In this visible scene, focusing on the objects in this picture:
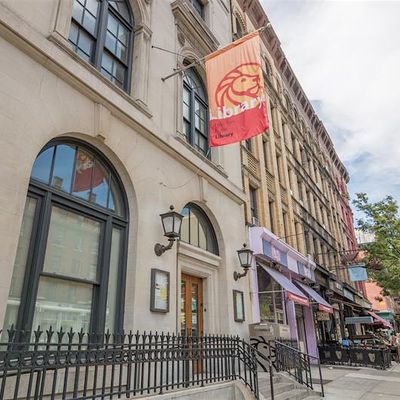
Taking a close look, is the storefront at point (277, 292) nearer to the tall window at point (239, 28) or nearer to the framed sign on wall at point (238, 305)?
the framed sign on wall at point (238, 305)

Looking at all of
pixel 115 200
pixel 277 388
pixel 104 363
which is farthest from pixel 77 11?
pixel 277 388

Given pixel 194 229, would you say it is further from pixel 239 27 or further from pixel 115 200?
pixel 239 27

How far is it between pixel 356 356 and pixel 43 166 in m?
16.8

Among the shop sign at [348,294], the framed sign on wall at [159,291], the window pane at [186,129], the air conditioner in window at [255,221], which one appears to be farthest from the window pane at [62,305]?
the shop sign at [348,294]

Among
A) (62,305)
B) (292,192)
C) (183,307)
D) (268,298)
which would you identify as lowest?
(62,305)

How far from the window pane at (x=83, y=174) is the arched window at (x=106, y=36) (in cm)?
223

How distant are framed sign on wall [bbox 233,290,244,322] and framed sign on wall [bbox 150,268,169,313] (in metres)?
Result: 3.53

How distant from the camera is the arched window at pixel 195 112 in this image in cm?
1165

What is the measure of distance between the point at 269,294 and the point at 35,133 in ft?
35.8

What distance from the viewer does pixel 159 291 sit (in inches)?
313

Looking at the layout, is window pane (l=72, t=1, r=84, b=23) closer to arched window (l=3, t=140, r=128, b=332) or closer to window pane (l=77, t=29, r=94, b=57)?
window pane (l=77, t=29, r=94, b=57)

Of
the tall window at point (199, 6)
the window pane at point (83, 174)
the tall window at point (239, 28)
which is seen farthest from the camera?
the tall window at point (239, 28)

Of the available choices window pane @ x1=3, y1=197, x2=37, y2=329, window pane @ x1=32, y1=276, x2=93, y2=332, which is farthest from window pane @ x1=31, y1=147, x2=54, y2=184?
window pane @ x1=32, y1=276, x2=93, y2=332

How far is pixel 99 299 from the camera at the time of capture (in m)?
6.85
